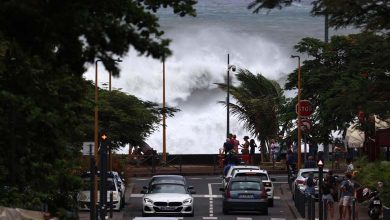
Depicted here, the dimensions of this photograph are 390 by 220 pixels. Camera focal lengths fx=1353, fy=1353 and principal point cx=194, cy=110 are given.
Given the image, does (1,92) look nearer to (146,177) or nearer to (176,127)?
(146,177)

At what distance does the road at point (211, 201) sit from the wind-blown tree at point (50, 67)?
17195 millimetres

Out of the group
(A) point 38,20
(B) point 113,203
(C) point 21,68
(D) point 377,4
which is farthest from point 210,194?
(A) point 38,20

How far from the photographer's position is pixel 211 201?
51.0 metres

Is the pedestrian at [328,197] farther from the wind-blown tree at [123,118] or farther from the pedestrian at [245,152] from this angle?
the pedestrian at [245,152]

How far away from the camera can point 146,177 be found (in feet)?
204

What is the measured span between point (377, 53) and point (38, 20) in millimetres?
16676

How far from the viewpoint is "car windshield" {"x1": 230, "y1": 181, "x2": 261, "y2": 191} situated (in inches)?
1801

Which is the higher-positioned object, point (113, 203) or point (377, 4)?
point (377, 4)

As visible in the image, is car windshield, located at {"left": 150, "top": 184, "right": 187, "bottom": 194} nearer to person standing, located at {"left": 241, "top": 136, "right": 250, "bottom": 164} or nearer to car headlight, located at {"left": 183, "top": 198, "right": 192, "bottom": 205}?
car headlight, located at {"left": 183, "top": 198, "right": 192, "bottom": 205}

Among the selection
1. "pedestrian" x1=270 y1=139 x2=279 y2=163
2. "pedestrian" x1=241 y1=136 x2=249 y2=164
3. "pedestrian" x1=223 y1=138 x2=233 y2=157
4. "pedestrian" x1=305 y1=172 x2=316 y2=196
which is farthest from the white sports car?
"pedestrian" x1=270 y1=139 x2=279 y2=163

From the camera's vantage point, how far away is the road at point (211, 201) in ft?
→ 147

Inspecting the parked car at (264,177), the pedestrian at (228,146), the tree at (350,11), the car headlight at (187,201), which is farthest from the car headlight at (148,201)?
the tree at (350,11)

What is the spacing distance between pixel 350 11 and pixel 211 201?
994 inches

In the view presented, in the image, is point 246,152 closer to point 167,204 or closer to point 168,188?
point 168,188
